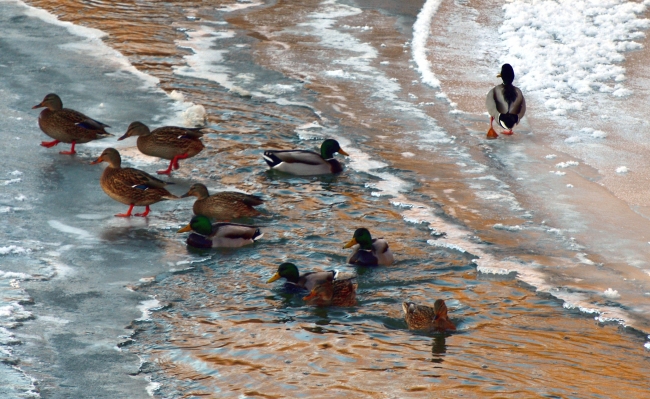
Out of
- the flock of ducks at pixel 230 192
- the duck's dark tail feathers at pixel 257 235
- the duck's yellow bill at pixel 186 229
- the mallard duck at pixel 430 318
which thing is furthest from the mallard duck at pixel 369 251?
the duck's yellow bill at pixel 186 229

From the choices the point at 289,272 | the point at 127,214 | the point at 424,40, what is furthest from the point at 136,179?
the point at 424,40

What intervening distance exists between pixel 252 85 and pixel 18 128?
360 cm

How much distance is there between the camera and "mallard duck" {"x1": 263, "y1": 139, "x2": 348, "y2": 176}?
32.9 feet

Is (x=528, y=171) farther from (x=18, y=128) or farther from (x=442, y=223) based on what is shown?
(x=18, y=128)

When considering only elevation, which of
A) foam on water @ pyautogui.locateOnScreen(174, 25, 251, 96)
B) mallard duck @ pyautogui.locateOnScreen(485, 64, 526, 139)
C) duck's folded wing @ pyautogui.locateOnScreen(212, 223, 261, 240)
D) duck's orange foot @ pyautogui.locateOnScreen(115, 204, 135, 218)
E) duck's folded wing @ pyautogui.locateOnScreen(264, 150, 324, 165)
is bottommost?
duck's orange foot @ pyautogui.locateOnScreen(115, 204, 135, 218)

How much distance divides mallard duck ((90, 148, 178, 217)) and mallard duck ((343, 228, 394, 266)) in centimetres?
216

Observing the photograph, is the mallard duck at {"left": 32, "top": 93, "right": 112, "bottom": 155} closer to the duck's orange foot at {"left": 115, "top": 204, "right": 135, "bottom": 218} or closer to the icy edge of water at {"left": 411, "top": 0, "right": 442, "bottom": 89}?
the duck's orange foot at {"left": 115, "top": 204, "right": 135, "bottom": 218}

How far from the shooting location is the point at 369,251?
7719 millimetres

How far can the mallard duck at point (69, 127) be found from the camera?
1041 cm

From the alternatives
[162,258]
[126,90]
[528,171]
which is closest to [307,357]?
[162,258]

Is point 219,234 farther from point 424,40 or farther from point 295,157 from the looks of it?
point 424,40

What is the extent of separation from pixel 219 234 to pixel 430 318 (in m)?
2.36

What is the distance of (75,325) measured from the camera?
6621 mm

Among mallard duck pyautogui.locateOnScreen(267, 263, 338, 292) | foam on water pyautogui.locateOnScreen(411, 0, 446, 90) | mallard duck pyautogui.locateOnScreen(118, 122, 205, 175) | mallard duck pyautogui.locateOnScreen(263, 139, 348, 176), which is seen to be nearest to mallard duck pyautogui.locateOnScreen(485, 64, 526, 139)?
foam on water pyautogui.locateOnScreen(411, 0, 446, 90)
